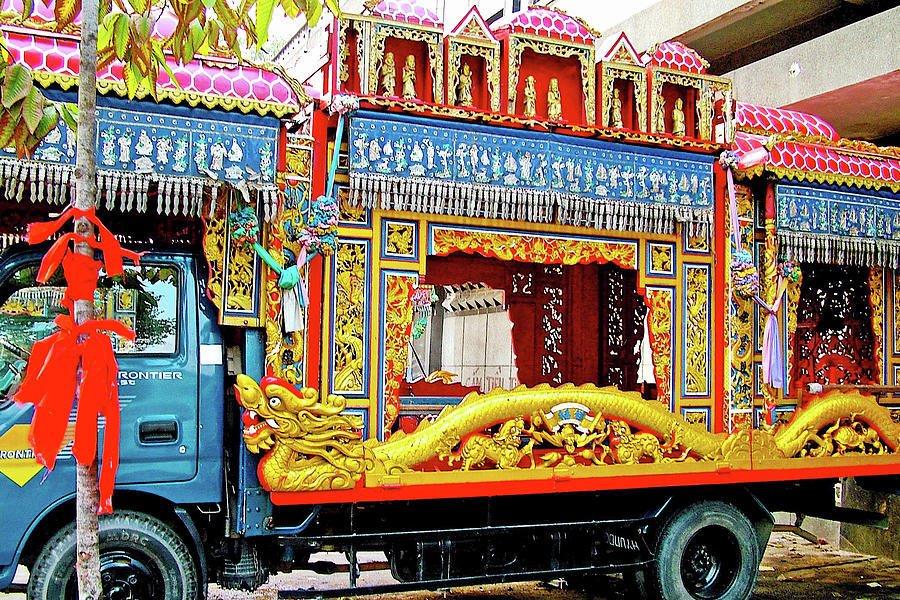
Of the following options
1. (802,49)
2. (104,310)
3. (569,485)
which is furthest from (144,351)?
(802,49)

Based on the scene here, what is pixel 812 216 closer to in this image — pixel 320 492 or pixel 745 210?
pixel 745 210

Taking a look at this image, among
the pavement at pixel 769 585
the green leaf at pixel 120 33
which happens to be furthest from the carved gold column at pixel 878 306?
the green leaf at pixel 120 33

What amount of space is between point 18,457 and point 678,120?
4691 millimetres

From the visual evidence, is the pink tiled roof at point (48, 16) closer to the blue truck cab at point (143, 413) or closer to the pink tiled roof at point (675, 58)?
the blue truck cab at point (143, 413)

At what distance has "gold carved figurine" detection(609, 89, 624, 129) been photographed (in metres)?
6.33

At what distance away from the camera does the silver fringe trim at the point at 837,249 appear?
21.8 feet

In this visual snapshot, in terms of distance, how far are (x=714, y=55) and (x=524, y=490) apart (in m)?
9.49

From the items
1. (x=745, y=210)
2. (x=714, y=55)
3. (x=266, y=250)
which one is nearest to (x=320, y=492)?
Answer: (x=266, y=250)

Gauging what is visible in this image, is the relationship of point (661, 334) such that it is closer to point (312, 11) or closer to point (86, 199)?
point (312, 11)

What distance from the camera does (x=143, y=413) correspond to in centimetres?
493

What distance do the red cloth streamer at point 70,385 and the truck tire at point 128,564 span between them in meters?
1.67

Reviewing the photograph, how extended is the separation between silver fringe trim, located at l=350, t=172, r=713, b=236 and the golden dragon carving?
1.11 m

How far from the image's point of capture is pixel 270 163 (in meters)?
5.08

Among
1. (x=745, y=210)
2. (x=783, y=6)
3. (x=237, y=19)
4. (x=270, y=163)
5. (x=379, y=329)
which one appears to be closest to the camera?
(x=237, y=19)
